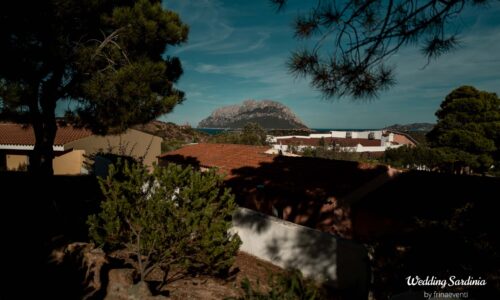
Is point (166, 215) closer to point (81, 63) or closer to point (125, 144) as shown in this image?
point (81, 63)

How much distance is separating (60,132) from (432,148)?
33.2 m

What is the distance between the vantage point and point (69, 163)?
22.1 metres

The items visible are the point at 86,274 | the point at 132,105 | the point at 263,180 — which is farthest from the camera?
the point at 263,180

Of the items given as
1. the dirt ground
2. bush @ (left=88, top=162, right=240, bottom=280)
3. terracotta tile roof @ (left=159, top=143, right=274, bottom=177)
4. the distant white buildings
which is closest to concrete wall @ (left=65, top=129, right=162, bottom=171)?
terracotta tile roof @ (left=159, top=143, right=274, bottom=177)

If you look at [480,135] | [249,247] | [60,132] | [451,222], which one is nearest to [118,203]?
[249,247]

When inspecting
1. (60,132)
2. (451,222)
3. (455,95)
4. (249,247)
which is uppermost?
(455,95)

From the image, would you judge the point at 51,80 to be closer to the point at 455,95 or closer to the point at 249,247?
the point at 249,247

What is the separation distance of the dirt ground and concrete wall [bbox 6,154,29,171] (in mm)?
20534

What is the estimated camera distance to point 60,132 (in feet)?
78.5

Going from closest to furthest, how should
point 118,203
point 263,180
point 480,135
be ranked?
point 118,203
point 263,180
point 480,135

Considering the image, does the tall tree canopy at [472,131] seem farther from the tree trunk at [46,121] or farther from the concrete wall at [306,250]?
the tree trunk at [46,121]

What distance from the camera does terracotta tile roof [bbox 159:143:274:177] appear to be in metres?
17.8

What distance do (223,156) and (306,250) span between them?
1237cm

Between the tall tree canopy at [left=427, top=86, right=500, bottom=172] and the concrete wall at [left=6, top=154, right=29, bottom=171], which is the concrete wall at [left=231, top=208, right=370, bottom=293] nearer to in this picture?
the concrete wall at [left=6, top=154, right=29, bottom=171]
